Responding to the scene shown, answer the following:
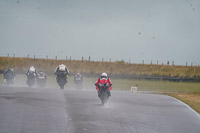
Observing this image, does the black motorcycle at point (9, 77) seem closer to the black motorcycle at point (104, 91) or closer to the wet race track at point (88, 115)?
the wet race track at point (88, 115)

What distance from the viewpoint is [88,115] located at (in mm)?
17281

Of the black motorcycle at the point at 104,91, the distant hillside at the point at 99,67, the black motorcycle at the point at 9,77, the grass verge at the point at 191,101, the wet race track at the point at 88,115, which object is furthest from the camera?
the distant hillside at the point at 99,67

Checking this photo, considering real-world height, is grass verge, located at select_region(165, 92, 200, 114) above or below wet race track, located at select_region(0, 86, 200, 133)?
below

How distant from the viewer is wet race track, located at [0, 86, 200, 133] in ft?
47.3

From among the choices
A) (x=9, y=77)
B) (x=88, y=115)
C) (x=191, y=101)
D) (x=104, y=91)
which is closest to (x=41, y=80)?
(x=9, y=77)

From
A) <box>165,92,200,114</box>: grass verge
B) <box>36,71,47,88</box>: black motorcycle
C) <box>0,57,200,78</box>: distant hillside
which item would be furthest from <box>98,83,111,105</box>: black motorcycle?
<box>0,57,200,78</box>: distant hillside

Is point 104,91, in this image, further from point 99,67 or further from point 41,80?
point 99,67

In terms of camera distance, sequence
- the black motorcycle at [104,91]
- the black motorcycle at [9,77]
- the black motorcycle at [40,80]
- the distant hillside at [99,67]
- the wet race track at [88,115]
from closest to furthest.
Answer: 1. the wet race track at [88,115]
2. the black motorcycle at [104,91]
3. the black motorcycle at [40,80]
4. the black motorcycle at [9,77]
5. the distant hillside at [99,67]

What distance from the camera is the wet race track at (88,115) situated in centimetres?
1441

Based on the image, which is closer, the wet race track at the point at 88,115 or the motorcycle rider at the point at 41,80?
the wet race track at the point at 88,115

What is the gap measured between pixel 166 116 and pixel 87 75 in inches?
1750

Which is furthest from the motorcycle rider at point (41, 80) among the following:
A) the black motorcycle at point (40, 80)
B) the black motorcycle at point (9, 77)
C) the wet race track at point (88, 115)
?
the wet race track at point (88, 115)

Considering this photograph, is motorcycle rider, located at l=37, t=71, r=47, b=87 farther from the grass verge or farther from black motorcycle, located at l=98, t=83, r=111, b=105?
black motorcycle, located at l=98, t=83, r=111, b=105

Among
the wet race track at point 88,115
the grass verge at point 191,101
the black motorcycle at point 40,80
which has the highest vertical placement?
the black motorcycle at point 40,80
